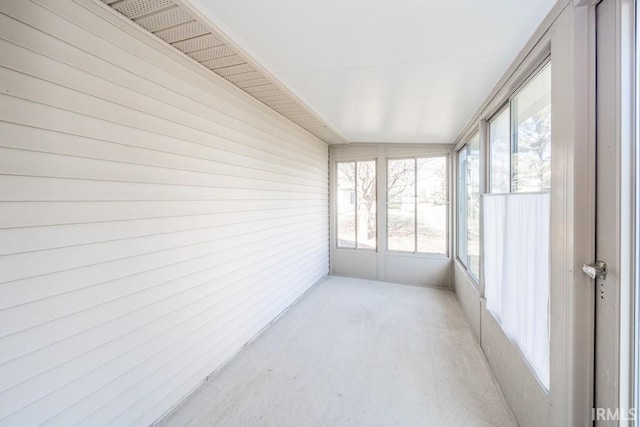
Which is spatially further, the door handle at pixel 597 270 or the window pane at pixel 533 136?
the window pane at pixel 533 136

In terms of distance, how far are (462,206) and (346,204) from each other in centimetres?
207

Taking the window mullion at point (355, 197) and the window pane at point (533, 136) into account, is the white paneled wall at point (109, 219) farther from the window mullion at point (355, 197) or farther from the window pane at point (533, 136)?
the window mullion at point (355, 197)

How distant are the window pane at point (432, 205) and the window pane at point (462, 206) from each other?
0.32m

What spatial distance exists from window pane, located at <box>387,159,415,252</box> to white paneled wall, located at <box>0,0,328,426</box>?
10.4ft

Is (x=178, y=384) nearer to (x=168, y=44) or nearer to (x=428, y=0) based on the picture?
(x=168, y=44)

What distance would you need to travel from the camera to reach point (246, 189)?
273 centimetres

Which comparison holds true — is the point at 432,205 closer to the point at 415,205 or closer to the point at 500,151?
the point at 415,205

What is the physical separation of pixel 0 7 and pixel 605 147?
2.61 metres

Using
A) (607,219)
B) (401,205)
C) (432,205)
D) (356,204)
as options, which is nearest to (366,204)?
(356,204)

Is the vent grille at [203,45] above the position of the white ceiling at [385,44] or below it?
above

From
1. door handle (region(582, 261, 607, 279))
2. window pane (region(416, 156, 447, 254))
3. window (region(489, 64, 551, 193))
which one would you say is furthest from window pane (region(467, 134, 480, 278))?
door handle (region(582, 261, 607, 279))

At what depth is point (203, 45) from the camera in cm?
181

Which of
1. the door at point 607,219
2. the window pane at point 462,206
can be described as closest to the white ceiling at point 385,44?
the door at point 607,219

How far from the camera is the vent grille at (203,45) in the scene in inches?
57.7
